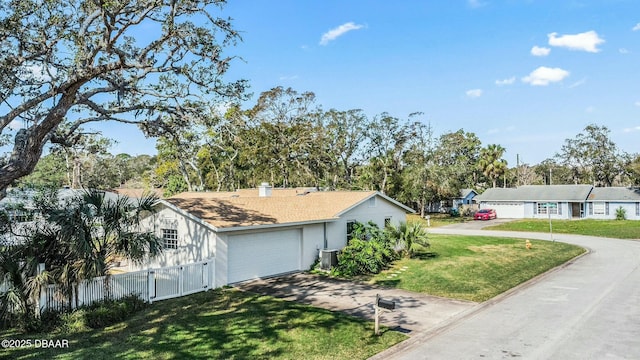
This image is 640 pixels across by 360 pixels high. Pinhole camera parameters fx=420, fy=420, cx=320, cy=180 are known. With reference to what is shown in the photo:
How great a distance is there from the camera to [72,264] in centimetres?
1177

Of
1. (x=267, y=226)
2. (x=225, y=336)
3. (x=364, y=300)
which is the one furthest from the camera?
(x=267, y=226)

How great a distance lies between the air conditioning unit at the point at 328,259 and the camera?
19.2 m

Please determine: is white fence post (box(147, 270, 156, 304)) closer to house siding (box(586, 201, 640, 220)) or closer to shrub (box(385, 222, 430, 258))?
shrub (box(385, 222, 430, 258))

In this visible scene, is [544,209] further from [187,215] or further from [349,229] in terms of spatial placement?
[187,215]

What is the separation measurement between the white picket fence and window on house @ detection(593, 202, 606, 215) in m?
48.9

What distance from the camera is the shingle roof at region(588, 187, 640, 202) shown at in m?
46.2

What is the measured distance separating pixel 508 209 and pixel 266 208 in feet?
139

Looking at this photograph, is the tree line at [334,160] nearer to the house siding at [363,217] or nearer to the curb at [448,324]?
the house siding at [363,217]

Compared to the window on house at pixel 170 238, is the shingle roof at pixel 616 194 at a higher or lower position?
higher

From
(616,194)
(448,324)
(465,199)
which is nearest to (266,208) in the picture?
(448,324)

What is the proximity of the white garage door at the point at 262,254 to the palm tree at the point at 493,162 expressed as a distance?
174 ft

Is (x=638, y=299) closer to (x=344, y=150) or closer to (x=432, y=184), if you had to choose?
(x=432, y=184)

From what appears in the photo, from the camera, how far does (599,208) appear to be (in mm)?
48531

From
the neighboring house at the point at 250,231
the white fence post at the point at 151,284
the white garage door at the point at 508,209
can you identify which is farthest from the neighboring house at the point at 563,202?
the white fence post at the point at 151,284
